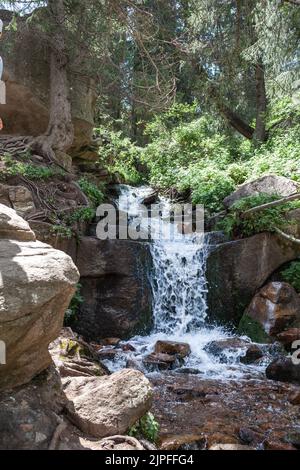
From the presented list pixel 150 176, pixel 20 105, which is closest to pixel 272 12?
pixel 20 105

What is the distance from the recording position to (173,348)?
677 centimetres

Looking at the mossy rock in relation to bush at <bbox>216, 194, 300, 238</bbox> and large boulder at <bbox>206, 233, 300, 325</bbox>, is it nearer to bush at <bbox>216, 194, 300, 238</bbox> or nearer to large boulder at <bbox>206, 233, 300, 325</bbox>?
large boulder at <bbox>206, 233, 300, 325</bbox>

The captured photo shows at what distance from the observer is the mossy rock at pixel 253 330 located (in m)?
7.30

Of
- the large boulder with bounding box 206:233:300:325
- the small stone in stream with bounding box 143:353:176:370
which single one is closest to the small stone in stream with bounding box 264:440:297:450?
the small stone in stream with bounding box 143:353:176:370

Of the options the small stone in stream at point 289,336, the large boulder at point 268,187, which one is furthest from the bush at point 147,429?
the large boulder at point 268,187

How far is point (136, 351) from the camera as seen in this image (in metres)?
6.96

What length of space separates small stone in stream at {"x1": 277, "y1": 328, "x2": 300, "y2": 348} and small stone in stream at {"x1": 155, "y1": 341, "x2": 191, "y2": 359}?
1.64m

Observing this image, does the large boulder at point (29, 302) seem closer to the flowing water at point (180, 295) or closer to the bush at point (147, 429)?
the bush at point (147, 429)

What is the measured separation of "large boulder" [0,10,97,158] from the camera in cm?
→ 970

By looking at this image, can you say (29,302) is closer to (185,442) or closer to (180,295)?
(185,442)

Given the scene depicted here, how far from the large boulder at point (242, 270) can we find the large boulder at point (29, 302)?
565cm

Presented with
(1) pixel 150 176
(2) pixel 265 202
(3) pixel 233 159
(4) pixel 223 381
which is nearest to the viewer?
(4) pixel 223 381

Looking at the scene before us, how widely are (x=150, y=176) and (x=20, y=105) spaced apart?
617 centimetres
